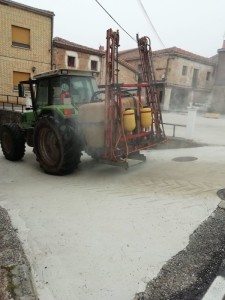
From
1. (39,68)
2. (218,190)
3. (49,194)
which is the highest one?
(39,68)

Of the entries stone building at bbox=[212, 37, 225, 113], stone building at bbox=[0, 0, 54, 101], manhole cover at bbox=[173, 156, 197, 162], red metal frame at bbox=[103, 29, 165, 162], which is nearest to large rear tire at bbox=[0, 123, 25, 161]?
red metal frame at bbox=[103, 29, 165, 162]

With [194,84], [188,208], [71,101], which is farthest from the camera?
[194,84]

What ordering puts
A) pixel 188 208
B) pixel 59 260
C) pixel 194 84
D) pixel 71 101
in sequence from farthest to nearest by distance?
pixel 194 84 < pixel 71 101 < pixel 188 208 < pixel 59 260

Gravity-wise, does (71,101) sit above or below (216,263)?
above

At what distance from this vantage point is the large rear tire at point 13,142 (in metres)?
6.84

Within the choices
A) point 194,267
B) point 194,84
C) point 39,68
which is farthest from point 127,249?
point 194,84

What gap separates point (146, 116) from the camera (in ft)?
17.6

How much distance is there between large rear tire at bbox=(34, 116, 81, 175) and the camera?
526 centimetres

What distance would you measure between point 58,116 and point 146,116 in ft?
5.90

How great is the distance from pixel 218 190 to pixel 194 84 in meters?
27.9

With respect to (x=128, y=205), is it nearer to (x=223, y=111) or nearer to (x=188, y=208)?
(x=188, y=208)

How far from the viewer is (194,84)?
30.1 metres

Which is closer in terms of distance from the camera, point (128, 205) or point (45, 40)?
point (128, 205)

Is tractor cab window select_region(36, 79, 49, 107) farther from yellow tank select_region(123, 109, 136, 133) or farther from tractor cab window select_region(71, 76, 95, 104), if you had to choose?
yellow tank select_region(123, 109, 136, 133)
